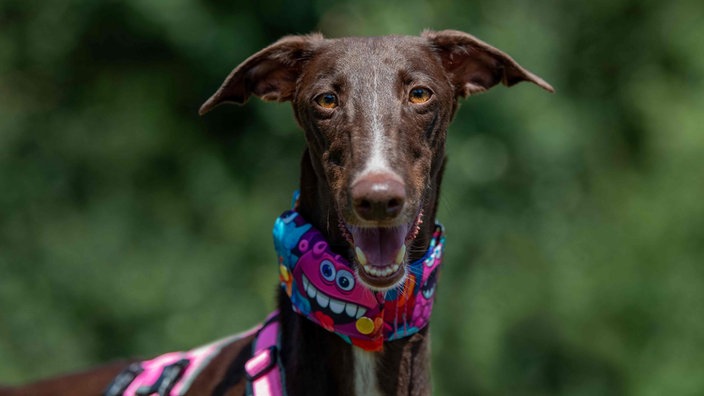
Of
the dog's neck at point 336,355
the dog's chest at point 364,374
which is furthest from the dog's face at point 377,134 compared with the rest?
the dog's chest at point 364,374

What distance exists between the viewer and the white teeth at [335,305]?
3.38 metres

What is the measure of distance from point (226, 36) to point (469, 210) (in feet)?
8.89

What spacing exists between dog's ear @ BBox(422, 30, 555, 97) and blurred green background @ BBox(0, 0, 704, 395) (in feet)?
14.6

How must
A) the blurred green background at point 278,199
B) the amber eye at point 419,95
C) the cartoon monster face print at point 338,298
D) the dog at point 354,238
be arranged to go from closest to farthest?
the dog at point 354,238 < the cartoon monster face print at point 338,298 < the amber eye at point 419,95 < the blurred green background at point 278,199

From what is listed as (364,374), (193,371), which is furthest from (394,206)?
(193,371)

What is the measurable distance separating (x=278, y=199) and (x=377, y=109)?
612cm

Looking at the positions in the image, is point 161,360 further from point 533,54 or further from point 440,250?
point 533,54

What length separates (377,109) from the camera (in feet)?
11.0

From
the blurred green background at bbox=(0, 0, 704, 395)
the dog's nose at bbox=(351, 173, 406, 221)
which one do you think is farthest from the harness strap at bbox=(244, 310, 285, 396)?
the blurred green background at bbox=(0, 0, 704, 395)

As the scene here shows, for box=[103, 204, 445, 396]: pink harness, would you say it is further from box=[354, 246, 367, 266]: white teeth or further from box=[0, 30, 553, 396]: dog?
box=[354, 246, 367, 266]: white teeth

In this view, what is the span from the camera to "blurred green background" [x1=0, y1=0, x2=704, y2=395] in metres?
8.66

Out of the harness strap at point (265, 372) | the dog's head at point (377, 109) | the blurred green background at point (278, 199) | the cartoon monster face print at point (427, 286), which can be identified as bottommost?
the blurred green background at point (278, 199)

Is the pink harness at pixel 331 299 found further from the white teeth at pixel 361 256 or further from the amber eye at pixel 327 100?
the amber eye at pixel 327 100

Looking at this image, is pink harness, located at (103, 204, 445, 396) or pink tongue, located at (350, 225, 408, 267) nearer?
pink tongue, located at (350, 225, 408, 267)
